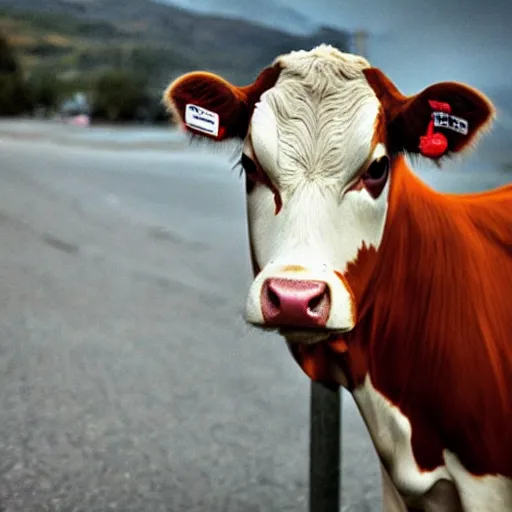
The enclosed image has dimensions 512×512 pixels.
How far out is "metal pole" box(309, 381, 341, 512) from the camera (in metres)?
1.63

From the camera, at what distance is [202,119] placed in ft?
3.88

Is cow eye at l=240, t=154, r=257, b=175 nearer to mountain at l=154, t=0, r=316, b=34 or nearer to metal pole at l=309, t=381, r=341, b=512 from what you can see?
mountain at l=154, t=0, r=316, b=34

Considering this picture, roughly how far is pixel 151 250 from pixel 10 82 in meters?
1.17

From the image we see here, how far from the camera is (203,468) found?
215cm

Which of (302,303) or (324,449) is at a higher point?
(302,303)

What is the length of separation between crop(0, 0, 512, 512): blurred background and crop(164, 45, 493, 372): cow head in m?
0.16

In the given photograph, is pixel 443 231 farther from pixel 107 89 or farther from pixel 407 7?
pixel 107 89

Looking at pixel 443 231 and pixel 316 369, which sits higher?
pixel 443 231

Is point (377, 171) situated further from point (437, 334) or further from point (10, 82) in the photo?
point (10, 82)

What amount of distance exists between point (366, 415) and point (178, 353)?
1872 millimetres

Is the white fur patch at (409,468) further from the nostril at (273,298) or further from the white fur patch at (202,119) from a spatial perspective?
the white fur patch at (202,119)

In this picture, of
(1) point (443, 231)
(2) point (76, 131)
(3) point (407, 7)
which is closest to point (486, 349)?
(1) point (443, 231)

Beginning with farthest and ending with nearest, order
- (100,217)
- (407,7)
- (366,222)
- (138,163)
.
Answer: (100,217) → (138,163) → (407,7) → (366,222)

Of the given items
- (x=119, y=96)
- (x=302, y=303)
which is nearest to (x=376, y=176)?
(x=302, y=303)
